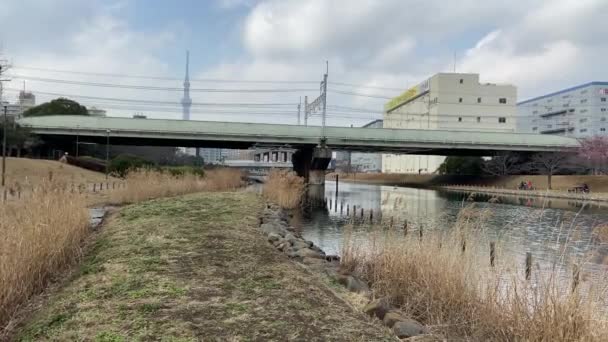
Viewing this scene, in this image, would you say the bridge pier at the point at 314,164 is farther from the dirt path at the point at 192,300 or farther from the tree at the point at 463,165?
the dirt path at the point at 192,300

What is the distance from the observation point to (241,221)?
9.89 metres

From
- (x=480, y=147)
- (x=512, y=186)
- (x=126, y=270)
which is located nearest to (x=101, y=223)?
(x=126, y=270)

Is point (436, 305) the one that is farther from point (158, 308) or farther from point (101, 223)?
point (101, 223)

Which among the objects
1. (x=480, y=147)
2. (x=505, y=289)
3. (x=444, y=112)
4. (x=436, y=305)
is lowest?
(x=436, y=305)

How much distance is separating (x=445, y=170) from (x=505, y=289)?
197ft

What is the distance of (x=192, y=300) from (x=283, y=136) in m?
38.9

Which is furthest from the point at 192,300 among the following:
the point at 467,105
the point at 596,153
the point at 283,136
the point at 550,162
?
the point at 467,105

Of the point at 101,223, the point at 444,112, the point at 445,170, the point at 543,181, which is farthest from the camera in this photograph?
the point at 444,112

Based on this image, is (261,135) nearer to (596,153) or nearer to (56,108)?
(56,108)

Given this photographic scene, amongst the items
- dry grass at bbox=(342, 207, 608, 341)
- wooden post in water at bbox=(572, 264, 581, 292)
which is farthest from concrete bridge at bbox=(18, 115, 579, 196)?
wooden post in water at bbox=(572, 264, 581, 292)

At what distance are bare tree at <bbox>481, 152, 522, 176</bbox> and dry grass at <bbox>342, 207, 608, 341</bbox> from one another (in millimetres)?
48625

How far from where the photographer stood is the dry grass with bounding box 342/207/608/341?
11.3ft

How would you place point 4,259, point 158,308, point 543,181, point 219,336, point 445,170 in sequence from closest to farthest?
1. point 219,336
2. point 158,308
3. point 4,259
4. point 543,181
5. point 445,170

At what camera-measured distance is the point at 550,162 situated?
149 ft
